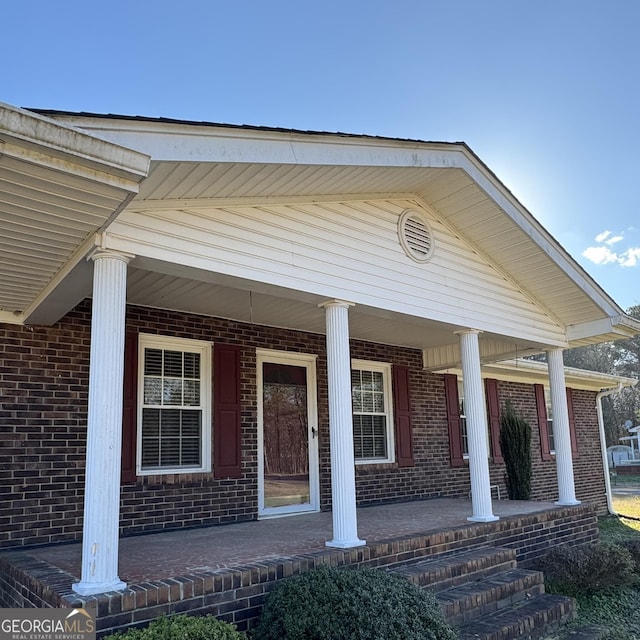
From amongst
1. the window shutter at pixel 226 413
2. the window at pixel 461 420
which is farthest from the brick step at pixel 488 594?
the window at pixel 461 420

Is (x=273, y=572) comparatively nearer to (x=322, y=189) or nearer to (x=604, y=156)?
(x=322, y=189)

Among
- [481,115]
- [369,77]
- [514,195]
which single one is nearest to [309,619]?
[514,195]

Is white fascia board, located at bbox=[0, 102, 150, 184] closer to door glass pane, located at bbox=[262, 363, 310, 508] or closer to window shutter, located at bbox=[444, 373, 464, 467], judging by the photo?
door glass pane, located at bbox=[262, 363, 310, 508]

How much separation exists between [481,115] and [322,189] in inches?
195

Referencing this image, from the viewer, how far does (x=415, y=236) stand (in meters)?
6.88

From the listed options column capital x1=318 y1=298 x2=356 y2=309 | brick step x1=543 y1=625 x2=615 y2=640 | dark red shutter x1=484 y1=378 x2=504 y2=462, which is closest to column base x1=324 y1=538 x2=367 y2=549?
brick step x1=543 y1=625 x2=615 y2=640

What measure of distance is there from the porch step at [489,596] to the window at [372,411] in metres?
3.15

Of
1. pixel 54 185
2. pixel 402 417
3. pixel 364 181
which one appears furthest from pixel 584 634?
pixel 54 185

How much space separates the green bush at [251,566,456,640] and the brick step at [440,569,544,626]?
999mm

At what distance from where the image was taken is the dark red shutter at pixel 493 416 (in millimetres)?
11914

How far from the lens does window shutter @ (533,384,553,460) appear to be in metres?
13.1

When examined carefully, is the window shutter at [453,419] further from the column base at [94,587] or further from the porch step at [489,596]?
the column base at [94,587]

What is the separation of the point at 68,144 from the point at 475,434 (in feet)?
19.0

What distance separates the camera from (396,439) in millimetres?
9641
